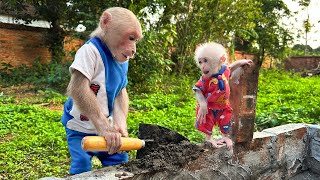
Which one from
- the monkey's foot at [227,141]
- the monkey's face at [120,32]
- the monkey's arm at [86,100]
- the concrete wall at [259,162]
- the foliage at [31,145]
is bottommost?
the foliage at [31,145]

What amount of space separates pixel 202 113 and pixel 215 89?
191mm

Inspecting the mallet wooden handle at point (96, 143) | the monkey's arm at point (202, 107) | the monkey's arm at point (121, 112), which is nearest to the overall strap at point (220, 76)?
the monkey's arm at point (202, 107)

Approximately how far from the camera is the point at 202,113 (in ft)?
8.24

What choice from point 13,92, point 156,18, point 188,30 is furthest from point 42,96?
point 188,30

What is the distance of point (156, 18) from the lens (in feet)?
35.3

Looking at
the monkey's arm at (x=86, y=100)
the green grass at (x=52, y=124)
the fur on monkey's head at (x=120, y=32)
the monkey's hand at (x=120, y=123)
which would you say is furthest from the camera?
the green grass at (x=52, y=124)

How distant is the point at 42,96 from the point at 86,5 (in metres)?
3.13

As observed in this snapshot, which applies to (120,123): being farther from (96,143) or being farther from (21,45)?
(21,45)

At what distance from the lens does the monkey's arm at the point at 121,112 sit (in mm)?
2176

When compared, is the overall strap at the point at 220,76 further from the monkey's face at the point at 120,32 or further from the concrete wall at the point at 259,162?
the monkey's face at the point at 120,32

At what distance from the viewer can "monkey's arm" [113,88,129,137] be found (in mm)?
2176

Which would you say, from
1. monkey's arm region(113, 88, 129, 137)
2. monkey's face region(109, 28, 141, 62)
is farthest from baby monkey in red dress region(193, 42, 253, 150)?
monkey's face region(109, 28, 141, 62)

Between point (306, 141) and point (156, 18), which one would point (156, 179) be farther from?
point (156, 18)

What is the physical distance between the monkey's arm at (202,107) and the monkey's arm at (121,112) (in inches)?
21.2
